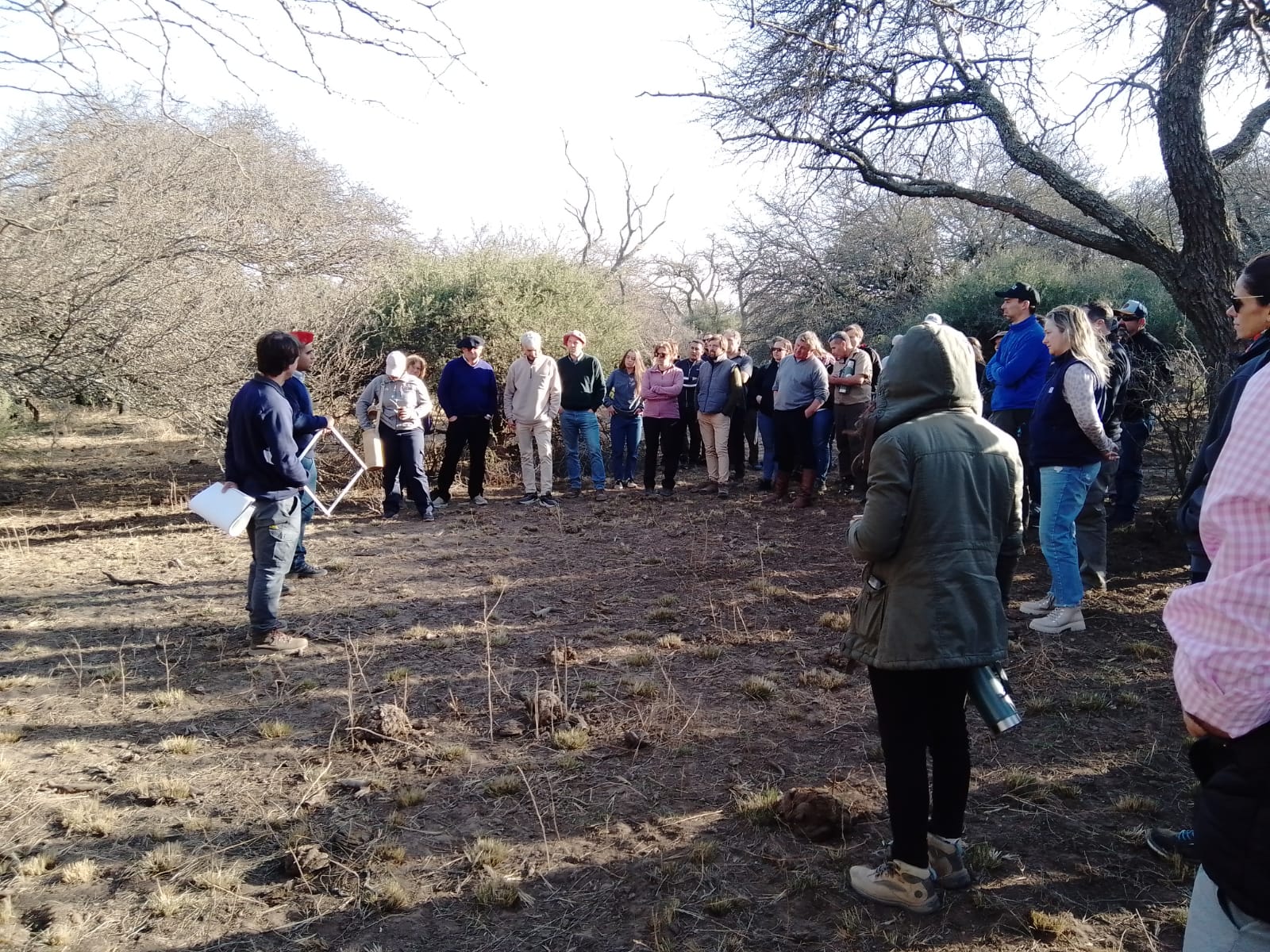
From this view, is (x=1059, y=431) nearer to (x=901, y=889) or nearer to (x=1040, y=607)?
(x=1040, y=607)

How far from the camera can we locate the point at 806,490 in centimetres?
962

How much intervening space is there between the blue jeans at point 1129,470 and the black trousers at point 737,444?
4352 millimetres

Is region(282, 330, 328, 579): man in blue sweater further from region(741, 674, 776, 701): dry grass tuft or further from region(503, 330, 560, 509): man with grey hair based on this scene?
region(741, 674, 776, 701): dry grass tuft

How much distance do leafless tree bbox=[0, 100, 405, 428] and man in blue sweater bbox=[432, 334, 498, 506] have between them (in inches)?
73.0

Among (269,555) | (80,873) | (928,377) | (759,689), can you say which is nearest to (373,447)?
(269,555)

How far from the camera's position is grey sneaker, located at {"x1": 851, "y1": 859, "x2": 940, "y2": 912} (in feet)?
9.07

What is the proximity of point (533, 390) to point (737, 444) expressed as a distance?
296 cm

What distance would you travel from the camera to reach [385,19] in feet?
12.0

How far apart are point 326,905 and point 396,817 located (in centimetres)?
55

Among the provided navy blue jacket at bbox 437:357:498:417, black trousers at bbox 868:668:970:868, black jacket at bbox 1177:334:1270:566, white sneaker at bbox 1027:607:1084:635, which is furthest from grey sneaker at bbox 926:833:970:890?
navy blue jacket at bbox 437:357:498:417

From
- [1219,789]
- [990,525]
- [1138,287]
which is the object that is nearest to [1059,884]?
[990,525]

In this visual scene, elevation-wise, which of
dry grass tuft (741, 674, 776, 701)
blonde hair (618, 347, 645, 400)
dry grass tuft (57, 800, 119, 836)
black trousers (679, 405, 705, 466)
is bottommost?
dry grass tuft (57, 800, 119, 836)

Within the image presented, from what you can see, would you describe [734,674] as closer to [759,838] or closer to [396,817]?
[759,838]

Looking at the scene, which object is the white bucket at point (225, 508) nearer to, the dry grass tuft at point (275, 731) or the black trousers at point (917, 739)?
the dry grass tuft at point (275, 731)
